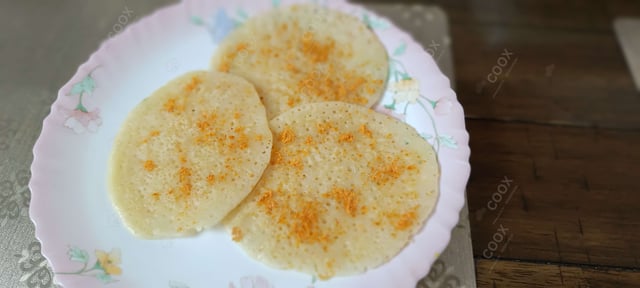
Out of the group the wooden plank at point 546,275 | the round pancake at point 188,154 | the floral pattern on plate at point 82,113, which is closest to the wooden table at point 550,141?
the wooden plank at point 546,275

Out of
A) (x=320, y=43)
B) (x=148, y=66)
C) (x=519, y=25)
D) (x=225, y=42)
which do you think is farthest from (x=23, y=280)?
(x=519, y=25)

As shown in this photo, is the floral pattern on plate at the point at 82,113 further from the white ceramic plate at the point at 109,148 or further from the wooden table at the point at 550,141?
the wooden table at the point at 550,141

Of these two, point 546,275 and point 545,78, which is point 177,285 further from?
point 545,78

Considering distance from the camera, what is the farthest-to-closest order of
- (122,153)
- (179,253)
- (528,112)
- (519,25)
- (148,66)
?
(519,25)
(528,112)
(148,66)
(122,153)
(179,253)

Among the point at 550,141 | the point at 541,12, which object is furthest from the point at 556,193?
the point at 541,12

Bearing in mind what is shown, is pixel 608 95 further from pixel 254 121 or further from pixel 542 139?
pixel 254 121

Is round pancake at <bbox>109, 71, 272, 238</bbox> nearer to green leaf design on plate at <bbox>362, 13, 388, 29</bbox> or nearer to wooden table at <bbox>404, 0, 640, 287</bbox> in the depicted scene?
green leaf design on plate at <bbox>362, 13, 388, 29</bbox>
